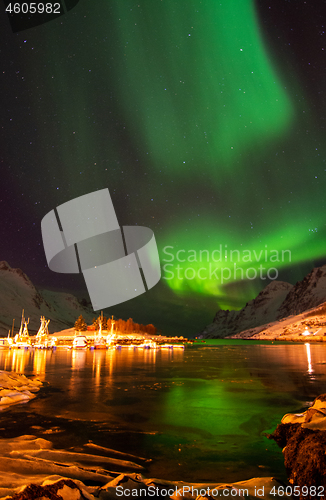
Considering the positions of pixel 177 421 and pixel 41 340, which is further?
pixel 41 340

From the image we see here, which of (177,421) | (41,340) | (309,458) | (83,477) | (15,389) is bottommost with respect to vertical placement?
(41,340)

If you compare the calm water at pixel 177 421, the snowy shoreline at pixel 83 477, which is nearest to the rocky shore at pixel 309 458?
the calm water at pixel 177 421

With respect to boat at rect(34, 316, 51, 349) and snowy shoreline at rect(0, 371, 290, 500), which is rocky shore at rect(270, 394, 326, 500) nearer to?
snowy shoreline at rect(0, 371, 290, 500)

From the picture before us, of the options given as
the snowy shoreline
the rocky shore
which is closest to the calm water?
the rocky shore

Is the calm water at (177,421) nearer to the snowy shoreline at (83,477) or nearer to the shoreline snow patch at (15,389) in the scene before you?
the snowy shoreline at (83,477)

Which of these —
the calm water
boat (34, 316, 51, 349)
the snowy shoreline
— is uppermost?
the snowy shoreline

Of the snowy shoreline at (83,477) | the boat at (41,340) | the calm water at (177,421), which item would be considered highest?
the snowy shoreline at (83,477)

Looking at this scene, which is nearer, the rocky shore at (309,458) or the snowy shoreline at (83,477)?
the snowy shoreline at (83,477)

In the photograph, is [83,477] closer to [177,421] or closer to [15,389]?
[177,421]

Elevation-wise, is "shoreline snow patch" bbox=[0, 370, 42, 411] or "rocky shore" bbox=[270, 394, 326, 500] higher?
"rocky shore" bbox=[270, 394, 326, 500]

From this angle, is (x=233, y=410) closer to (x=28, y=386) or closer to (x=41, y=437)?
(x=41, y=437)

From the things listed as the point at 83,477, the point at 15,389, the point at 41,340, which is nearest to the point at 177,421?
the point at 83,477

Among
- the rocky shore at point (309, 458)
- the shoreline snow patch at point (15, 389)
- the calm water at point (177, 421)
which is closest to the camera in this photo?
the rocky shore at point (309, 458)

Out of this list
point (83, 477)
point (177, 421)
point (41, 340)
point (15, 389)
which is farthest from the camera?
point (41, 340)
